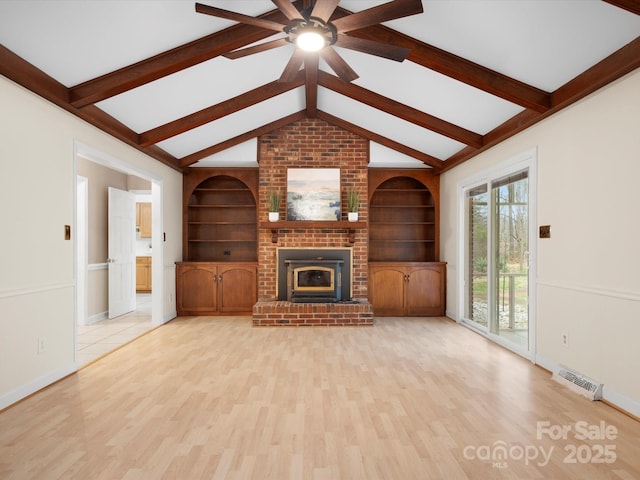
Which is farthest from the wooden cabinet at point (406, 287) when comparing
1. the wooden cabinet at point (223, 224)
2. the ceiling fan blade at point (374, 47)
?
the ceiling fan blade at point (374, 47)

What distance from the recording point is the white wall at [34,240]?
2.79 metres

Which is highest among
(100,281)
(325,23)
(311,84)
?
(311,84)

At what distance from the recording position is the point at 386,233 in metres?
6.84

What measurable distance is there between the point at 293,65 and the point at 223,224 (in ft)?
13.7

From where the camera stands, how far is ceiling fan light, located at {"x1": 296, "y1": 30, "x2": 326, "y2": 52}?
102 inches

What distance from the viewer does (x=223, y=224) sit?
683 centimetres

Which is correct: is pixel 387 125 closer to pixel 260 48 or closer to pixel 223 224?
pixel 260 48

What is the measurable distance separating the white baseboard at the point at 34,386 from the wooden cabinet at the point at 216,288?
2.72m

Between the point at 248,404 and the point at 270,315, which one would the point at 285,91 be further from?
the point at 248,404

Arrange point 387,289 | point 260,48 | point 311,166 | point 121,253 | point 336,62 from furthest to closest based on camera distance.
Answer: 1. point 121,253
2. point 387,289
3. point 311,166
4. point 336,62
5. point 260,48

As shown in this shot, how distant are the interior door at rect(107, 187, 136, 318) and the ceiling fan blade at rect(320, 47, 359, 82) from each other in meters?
4.67

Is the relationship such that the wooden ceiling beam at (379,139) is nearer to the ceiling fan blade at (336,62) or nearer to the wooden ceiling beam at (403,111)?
the wooden ceiling beam at (403,111)

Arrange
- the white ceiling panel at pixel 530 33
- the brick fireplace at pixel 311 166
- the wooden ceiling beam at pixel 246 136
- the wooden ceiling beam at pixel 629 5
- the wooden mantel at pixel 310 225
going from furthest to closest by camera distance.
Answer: the brick fireplace at pixel 311 166
the wooden ceiling beam at pixel 246 136
the wooden mantel at pixel 310 225
the white ceiling panel at pixel 530 33
the wooden ceiling beam at pixel 629 5

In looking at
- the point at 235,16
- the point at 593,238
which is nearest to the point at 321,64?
the point at 235,16
